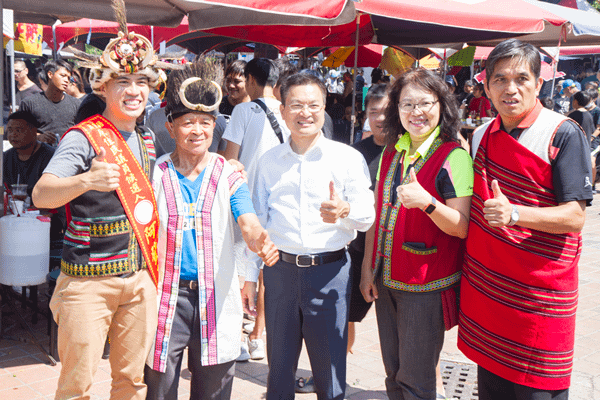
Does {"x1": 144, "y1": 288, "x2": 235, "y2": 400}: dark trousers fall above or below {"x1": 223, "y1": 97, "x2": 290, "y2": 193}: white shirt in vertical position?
below

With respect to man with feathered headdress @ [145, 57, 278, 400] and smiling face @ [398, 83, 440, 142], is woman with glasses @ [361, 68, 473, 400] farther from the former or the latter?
man with feathered headdress @ [145, 57, 278, 400]

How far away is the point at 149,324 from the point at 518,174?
176 centimetres

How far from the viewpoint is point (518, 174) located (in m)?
2.38

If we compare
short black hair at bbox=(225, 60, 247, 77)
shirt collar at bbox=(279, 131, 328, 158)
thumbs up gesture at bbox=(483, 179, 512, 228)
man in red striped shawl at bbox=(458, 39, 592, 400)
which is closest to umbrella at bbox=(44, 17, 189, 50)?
short black hair at bbox=(225, 60, 247, 77)

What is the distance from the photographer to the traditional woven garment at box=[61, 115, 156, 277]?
243 cm

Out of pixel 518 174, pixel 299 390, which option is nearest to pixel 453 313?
pixel 518 174

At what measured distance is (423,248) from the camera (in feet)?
8.76

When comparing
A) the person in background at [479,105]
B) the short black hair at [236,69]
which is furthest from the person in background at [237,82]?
the person in background at [479,105]

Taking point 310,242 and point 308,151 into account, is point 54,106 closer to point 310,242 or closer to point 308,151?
point 308,151

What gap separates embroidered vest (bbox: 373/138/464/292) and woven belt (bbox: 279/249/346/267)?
276 millimetres

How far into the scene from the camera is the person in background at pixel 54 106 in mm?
6270

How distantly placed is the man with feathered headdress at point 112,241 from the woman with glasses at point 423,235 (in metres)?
1.14

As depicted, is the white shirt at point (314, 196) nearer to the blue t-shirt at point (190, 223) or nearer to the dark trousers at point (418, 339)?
the blue t-shirt at point (190, 223)

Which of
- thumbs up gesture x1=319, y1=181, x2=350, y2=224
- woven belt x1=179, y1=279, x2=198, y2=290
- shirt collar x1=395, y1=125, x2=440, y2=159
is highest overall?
shirt collar x1=395, y1=125, x2=440, y2=159
